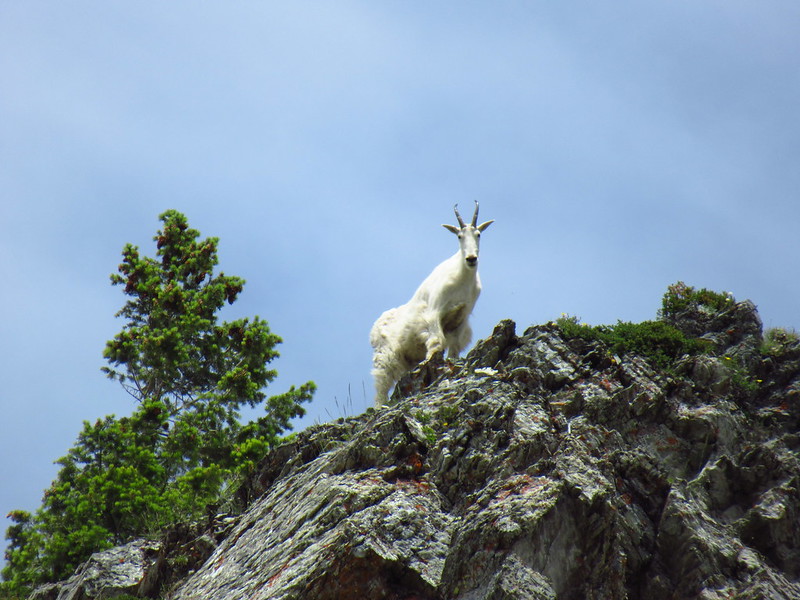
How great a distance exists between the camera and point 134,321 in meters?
25.9

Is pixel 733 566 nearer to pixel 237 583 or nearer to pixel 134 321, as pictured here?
pixel 237 583

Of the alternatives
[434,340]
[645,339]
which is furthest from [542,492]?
[434,340]

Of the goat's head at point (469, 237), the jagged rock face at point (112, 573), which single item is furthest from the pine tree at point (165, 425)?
the goat's head at point (469, 237)

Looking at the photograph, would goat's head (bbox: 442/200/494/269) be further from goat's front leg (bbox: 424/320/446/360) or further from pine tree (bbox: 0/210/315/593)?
pine tree (bbox: 0/210/315/593)

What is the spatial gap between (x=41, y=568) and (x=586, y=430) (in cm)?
1145

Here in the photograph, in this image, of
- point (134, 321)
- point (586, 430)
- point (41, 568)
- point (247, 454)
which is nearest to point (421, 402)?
point (586, 430)

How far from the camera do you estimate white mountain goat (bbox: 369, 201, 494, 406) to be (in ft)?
57.5

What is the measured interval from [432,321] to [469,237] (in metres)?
1.99

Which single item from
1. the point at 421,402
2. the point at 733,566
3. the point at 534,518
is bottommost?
the point at 733,566

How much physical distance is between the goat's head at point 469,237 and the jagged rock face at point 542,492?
2879 millimetres

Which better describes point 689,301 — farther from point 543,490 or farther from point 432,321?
point 543,490

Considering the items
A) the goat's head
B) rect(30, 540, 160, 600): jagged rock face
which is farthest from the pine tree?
the goat's head

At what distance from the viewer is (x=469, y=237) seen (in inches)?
713

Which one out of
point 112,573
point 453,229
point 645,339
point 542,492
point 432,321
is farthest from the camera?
point 453,229
